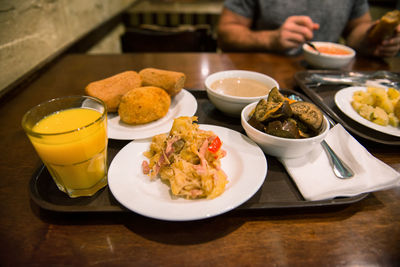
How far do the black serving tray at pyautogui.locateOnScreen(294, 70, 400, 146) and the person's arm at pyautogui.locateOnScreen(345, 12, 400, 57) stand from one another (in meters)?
0.88

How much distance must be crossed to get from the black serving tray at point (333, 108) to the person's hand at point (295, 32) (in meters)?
0.61

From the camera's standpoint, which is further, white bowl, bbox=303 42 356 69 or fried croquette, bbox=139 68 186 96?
white bowl, bbox=303 42 356 69

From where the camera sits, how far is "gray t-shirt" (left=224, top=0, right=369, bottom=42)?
105 inches

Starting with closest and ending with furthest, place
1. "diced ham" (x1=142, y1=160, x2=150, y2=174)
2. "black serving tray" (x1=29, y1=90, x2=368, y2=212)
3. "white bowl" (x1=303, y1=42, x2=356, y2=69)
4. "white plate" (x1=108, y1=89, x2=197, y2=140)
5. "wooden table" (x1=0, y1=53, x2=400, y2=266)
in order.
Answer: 1. "wooden table" (x1=0, y1=53, x2=400, y2=266)
2. "black serving tray" (x1=29, y1=90, x2=368, y2=212)
3. "diced ham" (x1=142, y1=160, x2=150, y2=174)
4. "white plate" (x1=108, y1=89, x2=197, y2=140)
5. "white bowl" (x1=303, y1=42, x2=356, y2=69)

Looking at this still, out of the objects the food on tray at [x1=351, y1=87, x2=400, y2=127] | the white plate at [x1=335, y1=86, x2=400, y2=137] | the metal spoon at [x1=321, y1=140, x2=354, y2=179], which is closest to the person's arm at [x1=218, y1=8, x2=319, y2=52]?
the white plate at [x1=335, y1=86, x2=400, y2=137]

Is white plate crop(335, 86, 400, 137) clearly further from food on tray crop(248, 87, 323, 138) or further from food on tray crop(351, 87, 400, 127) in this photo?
food on tray crop(248, 87, 323, 138)

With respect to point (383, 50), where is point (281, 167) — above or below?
below

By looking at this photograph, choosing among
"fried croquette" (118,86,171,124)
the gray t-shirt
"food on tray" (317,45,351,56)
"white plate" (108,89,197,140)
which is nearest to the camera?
"white plate" (108,89,197,140)

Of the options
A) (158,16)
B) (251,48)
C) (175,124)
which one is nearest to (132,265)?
(175,124)

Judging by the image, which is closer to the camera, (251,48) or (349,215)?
(349,215)

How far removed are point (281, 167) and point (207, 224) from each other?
1.49 feet

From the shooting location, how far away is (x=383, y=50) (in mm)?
2361

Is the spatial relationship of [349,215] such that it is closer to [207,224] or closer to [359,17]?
[207,224]

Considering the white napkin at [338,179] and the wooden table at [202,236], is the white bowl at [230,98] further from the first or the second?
the wooden table at [202,236]
